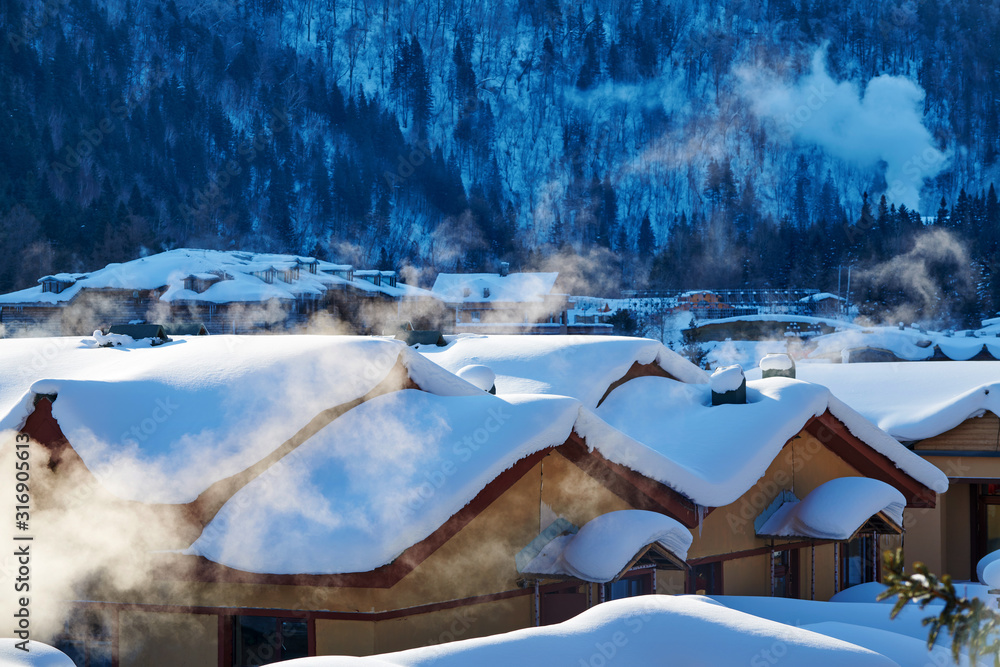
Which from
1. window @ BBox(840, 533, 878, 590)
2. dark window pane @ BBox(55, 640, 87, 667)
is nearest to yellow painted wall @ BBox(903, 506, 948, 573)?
window @ BBox(840, 533, 878, 590)

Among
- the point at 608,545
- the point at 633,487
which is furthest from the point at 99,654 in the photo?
the point at 633,487

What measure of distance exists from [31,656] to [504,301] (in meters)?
62.7

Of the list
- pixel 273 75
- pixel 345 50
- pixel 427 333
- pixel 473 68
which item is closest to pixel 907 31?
pixel 473 68

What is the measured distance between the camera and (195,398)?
846cm

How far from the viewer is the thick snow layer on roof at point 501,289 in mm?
68875

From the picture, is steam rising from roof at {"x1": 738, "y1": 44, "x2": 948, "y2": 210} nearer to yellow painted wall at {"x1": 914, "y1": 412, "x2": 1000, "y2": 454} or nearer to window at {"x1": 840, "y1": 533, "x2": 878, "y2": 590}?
yellow painted wall at {"x1": 914, "y1": 412, "x2": 1000, "y2": 454}

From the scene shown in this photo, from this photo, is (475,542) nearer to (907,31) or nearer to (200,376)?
(200,376)

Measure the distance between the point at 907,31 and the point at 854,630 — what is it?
180 meters

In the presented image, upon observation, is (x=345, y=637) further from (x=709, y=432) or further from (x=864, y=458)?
(x=864, y=458)

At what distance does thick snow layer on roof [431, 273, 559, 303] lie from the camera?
226 ft

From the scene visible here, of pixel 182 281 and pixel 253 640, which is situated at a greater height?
pixel 182 281

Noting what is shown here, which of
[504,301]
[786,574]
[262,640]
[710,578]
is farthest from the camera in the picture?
[504,301]

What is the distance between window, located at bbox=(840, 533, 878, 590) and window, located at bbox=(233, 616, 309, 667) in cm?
888

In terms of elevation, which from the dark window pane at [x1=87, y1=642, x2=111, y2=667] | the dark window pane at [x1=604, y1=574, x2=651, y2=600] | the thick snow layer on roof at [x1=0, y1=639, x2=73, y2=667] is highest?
the thick snow layer on roof at [x1=0, y1=639, x2=73, y2=667]
